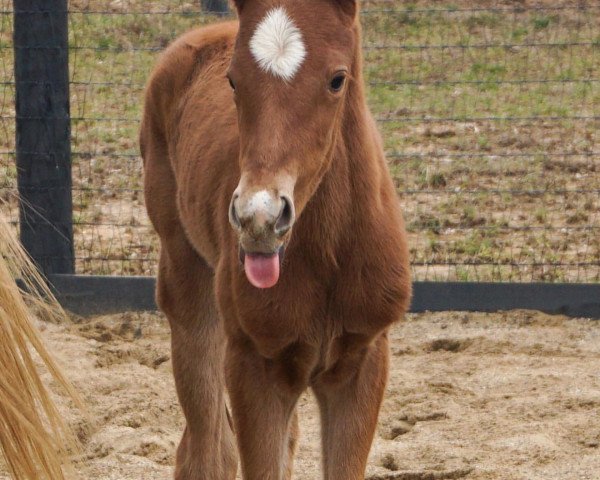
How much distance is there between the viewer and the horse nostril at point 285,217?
2.61 meters

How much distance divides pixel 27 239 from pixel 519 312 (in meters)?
2.92

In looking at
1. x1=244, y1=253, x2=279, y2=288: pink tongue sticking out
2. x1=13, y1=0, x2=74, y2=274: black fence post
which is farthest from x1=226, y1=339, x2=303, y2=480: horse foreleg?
x1=13, y1=0, x2=74, y2=274: black fence post

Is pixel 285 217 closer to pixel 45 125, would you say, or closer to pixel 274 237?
pixel 274 237

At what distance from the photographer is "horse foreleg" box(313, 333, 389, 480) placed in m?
3.44

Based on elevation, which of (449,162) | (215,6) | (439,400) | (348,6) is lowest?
(439,400)

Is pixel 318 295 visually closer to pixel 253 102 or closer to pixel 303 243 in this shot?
pixel 303 243

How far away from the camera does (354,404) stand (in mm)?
3451

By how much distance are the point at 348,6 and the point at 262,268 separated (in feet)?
2.66

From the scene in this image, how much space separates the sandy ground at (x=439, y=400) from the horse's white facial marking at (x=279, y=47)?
191 centimetres

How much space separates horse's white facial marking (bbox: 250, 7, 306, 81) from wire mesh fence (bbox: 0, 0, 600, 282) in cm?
356

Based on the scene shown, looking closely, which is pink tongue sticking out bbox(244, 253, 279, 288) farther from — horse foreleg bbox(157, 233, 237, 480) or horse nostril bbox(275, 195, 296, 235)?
horse foreleg bbox(157, 233, 237, 480)

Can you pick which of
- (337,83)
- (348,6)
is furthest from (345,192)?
(348,6)

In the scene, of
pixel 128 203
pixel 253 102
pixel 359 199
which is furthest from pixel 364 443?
pixel 128 203

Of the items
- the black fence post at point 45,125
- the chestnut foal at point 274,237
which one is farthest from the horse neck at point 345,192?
the black fence post at point 45,125
